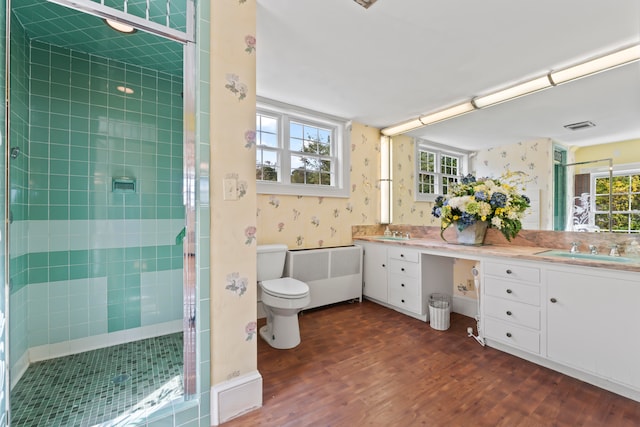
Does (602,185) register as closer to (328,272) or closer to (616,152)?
(616,152)

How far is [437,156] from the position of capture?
295 cm

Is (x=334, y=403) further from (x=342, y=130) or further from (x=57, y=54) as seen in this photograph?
(x=57, y=54)

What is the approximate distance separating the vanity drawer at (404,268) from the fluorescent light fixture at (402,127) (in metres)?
1.55

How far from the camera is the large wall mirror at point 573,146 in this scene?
1.87 meters

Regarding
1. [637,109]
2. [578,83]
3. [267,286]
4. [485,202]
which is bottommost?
[267,286]

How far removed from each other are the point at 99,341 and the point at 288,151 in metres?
2.30

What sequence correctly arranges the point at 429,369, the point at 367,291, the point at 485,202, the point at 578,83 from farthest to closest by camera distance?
the point at 367,291, the point at 485,202, the point at 578,83, the point at 429,369

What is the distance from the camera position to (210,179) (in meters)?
1.35

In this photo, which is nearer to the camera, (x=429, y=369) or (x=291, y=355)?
(x=429, y=369)

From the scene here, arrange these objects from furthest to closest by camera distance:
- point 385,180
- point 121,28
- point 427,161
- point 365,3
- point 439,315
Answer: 1. point 385,180
2. point 427,161
3. point 439,315
4. point 121,28
5. point 365,3

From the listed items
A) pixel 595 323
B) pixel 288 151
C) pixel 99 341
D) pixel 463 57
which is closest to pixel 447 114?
pixel 463 57

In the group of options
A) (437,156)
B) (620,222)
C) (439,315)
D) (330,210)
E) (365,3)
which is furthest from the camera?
(330,210)

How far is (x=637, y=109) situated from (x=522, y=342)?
1.80 metres

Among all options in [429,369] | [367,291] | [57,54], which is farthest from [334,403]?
[57,54]
